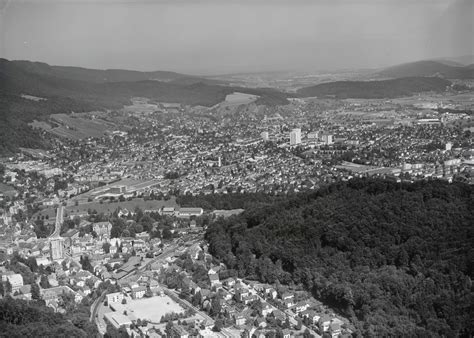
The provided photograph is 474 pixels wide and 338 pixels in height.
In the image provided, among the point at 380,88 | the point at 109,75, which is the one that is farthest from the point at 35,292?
the point at 109,75

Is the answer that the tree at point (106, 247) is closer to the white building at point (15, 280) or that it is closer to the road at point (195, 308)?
the white building at point (15, 280)

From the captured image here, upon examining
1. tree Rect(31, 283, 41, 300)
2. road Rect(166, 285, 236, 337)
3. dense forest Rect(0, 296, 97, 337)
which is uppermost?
dense forest Rect(0, 296, 97, 337)

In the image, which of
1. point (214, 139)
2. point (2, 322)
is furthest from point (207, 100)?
point (2, 322)

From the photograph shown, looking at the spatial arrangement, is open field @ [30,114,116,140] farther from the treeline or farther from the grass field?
the treeline

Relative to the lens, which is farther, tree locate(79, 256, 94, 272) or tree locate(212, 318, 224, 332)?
tree locate(79, 256, 94, 272)

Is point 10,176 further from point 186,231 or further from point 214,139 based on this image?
point 214,139

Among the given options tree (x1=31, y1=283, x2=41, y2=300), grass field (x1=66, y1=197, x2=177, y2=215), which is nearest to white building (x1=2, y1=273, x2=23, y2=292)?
tree (x1=31, y1=283, x2=41, y2=300)

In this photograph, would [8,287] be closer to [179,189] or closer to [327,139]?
[179,189]

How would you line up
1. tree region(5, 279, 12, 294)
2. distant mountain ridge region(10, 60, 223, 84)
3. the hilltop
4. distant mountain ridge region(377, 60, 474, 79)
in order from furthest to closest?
distant mountain ridge region(10, 60, 223, 84)
distant mountain ridge region(377, 60, 474, 79)
the hilltop
tree region(5, 279, 12, 294)
